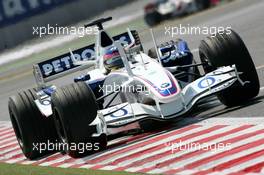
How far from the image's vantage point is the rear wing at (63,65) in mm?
13000

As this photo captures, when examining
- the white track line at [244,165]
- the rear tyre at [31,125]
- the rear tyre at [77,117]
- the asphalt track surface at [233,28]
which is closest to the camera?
the white track line at [244,165]

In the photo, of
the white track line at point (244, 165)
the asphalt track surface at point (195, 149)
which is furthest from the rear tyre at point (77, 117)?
the white track line at point (244, 165)

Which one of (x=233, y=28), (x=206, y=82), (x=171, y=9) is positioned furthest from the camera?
(x=171, y=9)

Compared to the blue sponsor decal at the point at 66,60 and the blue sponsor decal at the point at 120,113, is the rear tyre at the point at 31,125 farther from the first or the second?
the blue sponsor decal at the point at 66,60

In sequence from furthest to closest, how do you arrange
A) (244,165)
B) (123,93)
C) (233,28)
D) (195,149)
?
1. (233,28)
2. (123,93)
3. (195,149)
4. (244,165)

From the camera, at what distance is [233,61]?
1134cm

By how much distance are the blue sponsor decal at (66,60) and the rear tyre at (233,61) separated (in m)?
2.39

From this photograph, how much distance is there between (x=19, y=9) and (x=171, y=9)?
630 cm

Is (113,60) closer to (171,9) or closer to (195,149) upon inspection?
(195,149)

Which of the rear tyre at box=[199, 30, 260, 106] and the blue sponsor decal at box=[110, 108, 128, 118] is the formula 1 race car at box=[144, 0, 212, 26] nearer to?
the rear tyre at box=[199, 30, 260, 106]

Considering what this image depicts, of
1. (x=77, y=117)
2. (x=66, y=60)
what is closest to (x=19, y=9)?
(x=66, y=60)

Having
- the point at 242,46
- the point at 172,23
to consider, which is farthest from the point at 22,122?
the point at 172,23

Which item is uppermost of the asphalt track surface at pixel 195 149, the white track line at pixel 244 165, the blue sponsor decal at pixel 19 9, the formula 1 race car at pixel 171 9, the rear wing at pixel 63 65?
the rear wing at pixel 63 65

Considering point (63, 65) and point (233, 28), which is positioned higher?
point (63, 65)
